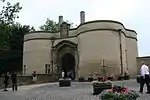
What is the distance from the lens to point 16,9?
22125 mm

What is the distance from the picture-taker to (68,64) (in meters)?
48.3

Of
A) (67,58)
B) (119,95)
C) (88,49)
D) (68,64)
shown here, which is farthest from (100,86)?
(68,64)

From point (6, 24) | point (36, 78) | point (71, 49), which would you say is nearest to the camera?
point (6, 24)

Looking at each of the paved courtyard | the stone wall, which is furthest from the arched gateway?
the paved courtyard

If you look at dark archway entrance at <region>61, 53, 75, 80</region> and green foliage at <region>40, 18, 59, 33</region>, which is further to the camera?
green foliage at <region>40, 18, 59, 33</region>

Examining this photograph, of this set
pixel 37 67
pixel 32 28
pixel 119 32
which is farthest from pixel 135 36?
pixel 32 28

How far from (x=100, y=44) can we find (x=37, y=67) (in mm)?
12905

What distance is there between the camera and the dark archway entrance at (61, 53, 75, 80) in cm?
4634

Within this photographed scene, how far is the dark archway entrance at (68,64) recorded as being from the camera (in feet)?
152

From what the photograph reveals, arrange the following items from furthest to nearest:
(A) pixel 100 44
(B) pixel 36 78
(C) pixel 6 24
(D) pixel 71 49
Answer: (D) pixel 71 49, (A) pixel 100 44, (B) pixel 36 78, (C) pixel 6 24

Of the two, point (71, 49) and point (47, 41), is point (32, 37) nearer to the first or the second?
point (47, 41)

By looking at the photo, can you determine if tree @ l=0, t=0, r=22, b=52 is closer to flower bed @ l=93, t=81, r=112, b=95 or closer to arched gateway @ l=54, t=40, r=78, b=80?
flower bed @ l=93, t=81, r=112, b=95

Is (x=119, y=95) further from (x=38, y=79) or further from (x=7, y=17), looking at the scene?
(x=38, y=79)

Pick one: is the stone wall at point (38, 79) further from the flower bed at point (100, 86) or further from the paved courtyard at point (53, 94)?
the flower bed at point (100, 86)
